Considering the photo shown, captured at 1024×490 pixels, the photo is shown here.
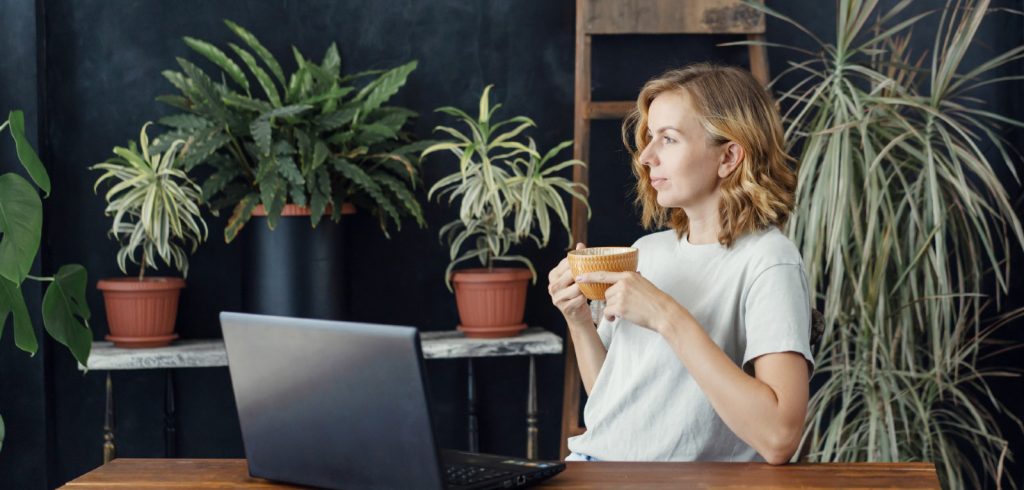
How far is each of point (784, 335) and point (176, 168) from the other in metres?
2.05

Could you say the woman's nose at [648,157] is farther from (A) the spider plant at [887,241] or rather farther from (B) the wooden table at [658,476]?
(A) the spider plant at [887,241]

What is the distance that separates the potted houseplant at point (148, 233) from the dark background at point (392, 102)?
0.19 meters

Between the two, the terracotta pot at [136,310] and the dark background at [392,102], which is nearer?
the terracotta pot at [136,310]

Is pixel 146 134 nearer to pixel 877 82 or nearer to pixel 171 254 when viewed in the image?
pixel 171 254

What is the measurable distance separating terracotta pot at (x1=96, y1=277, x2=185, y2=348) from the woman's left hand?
1880 mm

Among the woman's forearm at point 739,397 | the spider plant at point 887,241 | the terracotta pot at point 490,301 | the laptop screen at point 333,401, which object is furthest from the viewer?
the terracotta pot at point 490,301

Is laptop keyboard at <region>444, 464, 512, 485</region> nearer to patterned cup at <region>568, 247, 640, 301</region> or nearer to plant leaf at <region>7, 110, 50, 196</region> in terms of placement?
patterned cup at <region>568, 247, 640, 301</region>

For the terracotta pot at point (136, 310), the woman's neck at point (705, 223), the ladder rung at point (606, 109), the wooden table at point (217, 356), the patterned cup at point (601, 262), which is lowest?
the wooden table at point (217, 356)

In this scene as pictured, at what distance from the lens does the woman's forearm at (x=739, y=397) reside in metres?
1.68

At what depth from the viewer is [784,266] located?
1812 mm

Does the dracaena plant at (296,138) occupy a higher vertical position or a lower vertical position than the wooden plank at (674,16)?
lower

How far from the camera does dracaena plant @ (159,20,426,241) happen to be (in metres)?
3.07

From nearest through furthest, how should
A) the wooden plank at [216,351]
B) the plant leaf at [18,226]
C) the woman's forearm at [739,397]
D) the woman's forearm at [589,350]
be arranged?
the woman's forearm at [739,397], the woman's forearm at [589,350], the plant leaf at [18,226], the wooden plank at [216,351]

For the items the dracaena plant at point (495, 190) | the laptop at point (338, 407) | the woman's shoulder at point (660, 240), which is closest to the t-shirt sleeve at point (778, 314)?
the woman's shoulder at point (660, 240)
